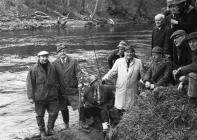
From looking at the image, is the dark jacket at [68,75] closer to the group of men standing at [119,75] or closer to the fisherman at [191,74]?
the group of men standing at [119,75]

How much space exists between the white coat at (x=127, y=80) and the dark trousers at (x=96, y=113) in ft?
1.29

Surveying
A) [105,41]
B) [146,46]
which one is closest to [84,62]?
[146,46]

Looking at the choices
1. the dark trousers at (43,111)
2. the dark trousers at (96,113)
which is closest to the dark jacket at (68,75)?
the dark trousers at (43,111)

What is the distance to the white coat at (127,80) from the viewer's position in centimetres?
829

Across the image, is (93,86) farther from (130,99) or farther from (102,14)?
(102,14)

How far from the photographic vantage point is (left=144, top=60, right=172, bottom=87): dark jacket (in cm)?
775

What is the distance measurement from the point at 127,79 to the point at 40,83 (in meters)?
2.20

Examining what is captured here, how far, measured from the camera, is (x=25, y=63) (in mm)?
21891

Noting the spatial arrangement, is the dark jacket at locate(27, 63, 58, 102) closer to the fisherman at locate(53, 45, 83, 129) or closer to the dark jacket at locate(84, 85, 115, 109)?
the fisherman at locate(53, 45, 83, 129)

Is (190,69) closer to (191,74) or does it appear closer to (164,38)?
(191,74)

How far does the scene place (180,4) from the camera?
314 inches

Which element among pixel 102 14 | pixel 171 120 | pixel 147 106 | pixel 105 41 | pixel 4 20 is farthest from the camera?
pixel 102 14

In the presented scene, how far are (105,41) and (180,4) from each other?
21.6 meters

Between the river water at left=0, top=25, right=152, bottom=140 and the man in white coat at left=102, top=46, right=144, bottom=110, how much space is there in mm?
918
